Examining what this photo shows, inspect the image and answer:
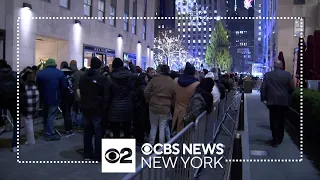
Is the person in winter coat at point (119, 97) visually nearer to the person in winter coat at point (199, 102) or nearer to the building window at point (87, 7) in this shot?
the person in winter coat at point (199, 102)

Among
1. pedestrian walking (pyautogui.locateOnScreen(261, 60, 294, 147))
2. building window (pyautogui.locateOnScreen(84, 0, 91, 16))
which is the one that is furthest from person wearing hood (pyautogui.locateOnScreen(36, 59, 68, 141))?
building window (pyautogui.locateOnScreen(84, 0, 91, 16))

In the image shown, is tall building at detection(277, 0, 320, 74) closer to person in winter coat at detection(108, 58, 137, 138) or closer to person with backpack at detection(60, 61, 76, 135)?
person with backpack at detection(60, 61, 76, 135)

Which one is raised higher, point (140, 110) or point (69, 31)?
point (69, 31)

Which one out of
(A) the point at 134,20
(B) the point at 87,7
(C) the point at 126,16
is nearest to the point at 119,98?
(B) the point at 87,7

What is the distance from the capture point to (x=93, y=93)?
696 cm

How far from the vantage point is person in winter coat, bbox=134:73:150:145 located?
28.3 ft

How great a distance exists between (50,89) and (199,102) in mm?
4090

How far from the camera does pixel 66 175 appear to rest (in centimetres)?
621

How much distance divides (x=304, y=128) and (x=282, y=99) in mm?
2032

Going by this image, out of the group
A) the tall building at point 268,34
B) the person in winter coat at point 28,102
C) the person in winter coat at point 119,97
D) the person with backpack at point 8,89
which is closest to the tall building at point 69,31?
the person in winter coat at point 28,102

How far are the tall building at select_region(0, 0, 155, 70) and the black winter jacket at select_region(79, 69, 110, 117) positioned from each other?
27.1 ft

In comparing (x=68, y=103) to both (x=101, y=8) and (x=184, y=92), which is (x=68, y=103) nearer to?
(x=184, y=92)

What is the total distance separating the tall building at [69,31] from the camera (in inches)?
553

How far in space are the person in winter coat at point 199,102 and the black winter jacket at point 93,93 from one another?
169 cm
